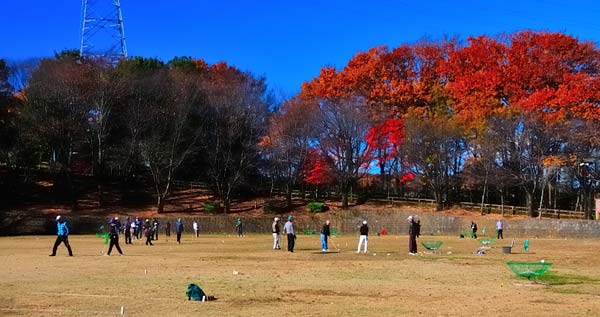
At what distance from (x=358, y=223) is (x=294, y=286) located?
44.6 metres

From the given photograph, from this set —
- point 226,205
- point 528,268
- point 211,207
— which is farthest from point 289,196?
point 528,268

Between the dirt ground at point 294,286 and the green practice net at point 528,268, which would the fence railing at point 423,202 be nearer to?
the dirt ground at point 294,286

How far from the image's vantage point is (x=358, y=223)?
202 ft

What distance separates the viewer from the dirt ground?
1350 centimetres

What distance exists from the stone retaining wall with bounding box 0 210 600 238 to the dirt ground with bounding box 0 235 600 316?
25.2m

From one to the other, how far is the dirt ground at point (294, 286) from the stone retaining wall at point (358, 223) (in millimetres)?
25225

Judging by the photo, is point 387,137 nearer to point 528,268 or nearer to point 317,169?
point 317,169

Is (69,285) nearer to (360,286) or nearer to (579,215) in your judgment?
(360,286)

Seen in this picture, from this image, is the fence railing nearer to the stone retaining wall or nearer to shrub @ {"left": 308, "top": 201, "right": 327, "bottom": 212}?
shrub @ {"left": 308, "top": 201, "right": 327, "bottom": 212}

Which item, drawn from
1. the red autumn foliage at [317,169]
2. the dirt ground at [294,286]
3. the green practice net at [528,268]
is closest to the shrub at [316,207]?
the red autumn foliage at [317,169]

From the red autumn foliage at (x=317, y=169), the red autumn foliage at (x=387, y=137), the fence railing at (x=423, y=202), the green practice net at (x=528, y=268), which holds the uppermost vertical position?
the red autumn foliage at (x=387, y=137)

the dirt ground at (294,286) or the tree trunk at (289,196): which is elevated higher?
the tree trunk at (289,196)

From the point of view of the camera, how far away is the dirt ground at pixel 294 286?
13.5 meters

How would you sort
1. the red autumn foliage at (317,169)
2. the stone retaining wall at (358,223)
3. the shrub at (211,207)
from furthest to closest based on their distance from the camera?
the red autumn foliage at (317,169) < the shrub at (211,207) < the stone retaining wall at (358,223)
